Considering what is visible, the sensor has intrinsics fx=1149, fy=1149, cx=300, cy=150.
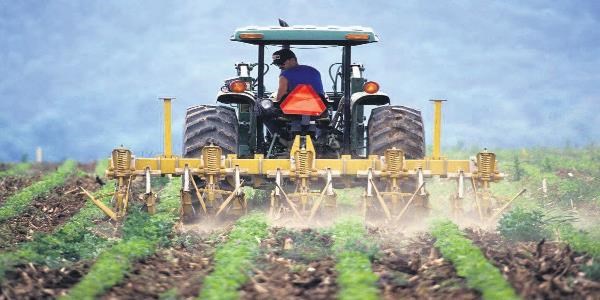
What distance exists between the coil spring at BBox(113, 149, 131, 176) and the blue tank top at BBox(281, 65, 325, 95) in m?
2.33

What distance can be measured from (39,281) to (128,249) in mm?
1401

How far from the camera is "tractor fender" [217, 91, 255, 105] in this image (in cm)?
1482

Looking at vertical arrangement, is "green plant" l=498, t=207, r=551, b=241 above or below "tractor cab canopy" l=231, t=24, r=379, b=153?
below

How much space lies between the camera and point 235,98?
49.0ft

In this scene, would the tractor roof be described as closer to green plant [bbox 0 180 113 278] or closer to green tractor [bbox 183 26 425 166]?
green tractor [bbox 183 26 425 166]

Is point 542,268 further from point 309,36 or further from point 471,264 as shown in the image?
point 309,36

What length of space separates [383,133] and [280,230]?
273cm

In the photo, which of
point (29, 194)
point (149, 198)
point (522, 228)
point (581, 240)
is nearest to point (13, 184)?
point (29, 194)

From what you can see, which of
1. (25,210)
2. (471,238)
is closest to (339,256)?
(471,238)

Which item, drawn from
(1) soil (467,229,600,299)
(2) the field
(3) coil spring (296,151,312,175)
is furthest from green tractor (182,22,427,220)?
(1) soil (467,229,600,299)

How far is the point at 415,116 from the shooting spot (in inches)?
604

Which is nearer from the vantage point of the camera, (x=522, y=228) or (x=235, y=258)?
(x=235, y=258)

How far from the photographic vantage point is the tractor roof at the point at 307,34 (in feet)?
47.9

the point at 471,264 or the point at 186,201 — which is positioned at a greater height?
the point at 186,201
